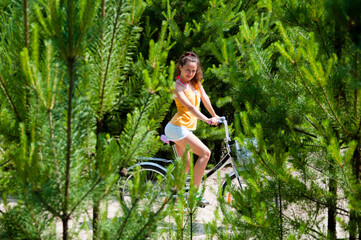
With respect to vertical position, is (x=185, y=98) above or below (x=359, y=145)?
above

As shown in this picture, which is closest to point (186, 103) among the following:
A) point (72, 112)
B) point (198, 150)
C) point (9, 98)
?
point (198, 150)

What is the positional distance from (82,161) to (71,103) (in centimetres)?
30

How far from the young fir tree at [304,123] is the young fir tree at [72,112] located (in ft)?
2.69

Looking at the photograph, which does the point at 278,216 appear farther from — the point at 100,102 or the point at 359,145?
the point at 100,102

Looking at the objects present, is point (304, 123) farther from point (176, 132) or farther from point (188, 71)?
point (176, 132)

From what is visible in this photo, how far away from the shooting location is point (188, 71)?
157 inches

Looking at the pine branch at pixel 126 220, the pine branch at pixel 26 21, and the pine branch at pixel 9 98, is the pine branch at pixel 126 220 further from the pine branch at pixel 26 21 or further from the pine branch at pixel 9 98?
the pine branch at pixel 26 21

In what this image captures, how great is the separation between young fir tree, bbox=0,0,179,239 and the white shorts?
2.33 meters

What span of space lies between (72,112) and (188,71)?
270cm

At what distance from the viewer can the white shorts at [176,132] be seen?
415cm

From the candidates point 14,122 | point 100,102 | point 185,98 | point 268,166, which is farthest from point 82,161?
point 185,98

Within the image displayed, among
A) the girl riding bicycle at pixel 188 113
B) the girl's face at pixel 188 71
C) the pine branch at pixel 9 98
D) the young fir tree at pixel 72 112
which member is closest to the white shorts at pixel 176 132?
the girl riding bicycle at pixel 188 113

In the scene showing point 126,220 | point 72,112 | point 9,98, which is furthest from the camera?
point 9,98

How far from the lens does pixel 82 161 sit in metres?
1.55
